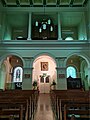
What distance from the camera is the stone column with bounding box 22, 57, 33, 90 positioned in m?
14.4

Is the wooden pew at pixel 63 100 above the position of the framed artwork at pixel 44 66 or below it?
below

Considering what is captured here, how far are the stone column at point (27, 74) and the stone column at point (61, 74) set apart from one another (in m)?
2.54

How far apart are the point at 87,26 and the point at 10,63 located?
38.4ft

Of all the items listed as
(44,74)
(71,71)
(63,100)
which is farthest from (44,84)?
(63,100)

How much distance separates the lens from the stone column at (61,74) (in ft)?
47.0

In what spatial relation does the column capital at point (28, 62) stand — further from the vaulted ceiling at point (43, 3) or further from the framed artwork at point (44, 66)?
the framed artwork at point (44, 66)

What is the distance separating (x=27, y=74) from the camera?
1464 cm

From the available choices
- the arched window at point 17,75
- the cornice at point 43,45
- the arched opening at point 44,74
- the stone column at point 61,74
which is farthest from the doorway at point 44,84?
the cornice at point 43,45

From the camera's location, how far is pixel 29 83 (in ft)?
47.3

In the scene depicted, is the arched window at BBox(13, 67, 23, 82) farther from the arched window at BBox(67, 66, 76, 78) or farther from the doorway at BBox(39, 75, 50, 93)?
the arched window at BBox(67, 66, 76, 78)

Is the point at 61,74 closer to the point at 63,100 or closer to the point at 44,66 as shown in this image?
the point at 44,66

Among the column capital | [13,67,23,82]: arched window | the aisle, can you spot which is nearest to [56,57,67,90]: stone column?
the column capital

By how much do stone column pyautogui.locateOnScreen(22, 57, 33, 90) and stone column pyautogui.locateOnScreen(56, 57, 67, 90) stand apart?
2541 mm

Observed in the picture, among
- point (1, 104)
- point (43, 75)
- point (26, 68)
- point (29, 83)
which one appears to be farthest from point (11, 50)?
point (1, 104)
